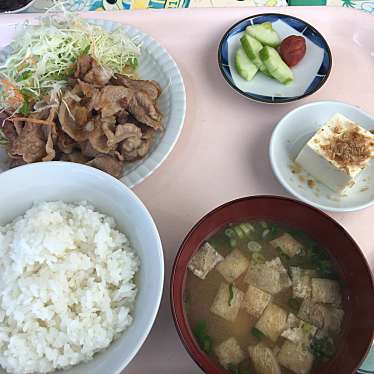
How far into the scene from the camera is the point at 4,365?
1383 millimetres

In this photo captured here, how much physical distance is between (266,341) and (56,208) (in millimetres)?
879

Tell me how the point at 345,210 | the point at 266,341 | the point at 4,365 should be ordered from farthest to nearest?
1. the point at 345,210
2. the point at 266,341
3. the point at 4,365

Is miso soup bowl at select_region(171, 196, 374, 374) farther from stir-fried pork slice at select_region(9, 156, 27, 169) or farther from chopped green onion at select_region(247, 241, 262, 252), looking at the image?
stir-fried pork slice at select_region(9, 156, 27, 169)

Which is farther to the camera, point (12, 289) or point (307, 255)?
point (307, 255)

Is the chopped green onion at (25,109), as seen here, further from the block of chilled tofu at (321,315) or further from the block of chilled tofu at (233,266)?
the block of chilled tofu at (321,315)

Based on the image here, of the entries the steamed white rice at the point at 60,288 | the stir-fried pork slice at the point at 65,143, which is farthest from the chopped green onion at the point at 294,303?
the stir-fried pork slice at the point at 65,143

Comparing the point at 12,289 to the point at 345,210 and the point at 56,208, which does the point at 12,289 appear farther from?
the point at 345,210

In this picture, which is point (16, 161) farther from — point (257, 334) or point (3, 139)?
point (257, 334)

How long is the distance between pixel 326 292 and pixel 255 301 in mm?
254

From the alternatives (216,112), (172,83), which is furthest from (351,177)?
(172,83)

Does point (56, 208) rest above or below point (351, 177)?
below

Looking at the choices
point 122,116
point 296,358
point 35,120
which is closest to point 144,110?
point 122,116

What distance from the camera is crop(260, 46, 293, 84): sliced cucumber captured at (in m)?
2.16

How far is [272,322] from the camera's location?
59.7 inches
